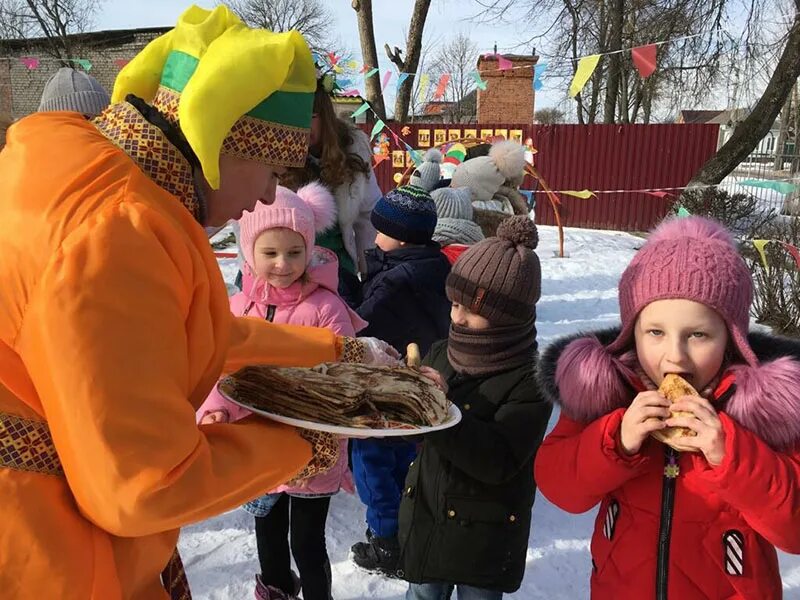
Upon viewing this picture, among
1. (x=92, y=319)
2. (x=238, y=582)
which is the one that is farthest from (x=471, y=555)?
(x=92, y=319)

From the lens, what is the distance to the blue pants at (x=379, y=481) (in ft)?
9.80

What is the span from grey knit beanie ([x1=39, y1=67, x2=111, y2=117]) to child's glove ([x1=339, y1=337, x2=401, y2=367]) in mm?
3126

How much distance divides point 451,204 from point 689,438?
351 centimetres

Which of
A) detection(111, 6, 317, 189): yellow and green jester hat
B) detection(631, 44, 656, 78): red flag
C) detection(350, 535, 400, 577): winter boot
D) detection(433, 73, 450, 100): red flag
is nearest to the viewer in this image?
detection(111, 6, 317, 189): yellow and green jester hat

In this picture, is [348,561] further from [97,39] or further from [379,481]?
[97,39]

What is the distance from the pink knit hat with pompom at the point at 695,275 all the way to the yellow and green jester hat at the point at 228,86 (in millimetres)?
927

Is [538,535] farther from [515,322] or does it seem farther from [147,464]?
[147,464]

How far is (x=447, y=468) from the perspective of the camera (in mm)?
1980

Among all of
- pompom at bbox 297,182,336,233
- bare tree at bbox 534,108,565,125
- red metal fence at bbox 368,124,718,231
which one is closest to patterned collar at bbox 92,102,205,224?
pompom at bbox 297,182,336,233

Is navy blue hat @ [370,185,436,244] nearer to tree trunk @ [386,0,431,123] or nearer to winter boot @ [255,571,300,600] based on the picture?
winter boot @ [255,571,300,600]

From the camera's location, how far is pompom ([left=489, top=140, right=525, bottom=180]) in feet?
20.1

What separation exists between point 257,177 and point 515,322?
1131 mm

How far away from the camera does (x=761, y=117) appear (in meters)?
12.4

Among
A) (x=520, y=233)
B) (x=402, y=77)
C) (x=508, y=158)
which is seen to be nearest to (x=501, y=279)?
(x=520, y=233)
